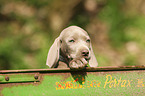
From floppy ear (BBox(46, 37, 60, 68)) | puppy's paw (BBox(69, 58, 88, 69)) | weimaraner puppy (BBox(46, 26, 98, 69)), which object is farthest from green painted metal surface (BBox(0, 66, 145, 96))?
floppy ear (BBox(46, 37, 60, 68))

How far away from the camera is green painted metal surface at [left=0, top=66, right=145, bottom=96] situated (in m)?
2.01

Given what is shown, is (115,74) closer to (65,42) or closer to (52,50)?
(65,42)

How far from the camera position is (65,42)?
8.68ft

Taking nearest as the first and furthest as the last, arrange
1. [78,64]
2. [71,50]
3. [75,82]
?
[75,82] → [78,64] → [71,50]

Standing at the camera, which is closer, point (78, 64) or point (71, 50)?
point (78, 64)

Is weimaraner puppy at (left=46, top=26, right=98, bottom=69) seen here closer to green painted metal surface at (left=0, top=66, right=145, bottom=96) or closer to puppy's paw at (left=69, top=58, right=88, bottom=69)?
puppy's paw at (left=69, top=58, right=88, bottom=69)

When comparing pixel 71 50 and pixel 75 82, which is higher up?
pixel 71 50

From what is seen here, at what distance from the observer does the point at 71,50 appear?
2521mm

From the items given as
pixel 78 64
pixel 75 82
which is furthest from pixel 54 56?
pixel 75 82

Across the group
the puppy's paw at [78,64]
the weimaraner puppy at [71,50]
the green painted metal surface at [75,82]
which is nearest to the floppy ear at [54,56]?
the weimaraner puppy at [71,50]

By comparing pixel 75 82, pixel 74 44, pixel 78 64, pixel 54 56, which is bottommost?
pixel 75 82

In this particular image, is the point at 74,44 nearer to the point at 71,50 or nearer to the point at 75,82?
the point at 71,50

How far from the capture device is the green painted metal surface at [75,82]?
2.01 metres

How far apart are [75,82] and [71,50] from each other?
0.54m
